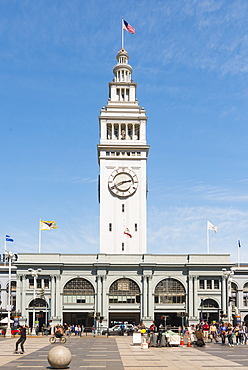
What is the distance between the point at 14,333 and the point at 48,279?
19963mm

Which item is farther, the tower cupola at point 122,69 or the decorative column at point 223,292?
the tower cupola at point 122,69

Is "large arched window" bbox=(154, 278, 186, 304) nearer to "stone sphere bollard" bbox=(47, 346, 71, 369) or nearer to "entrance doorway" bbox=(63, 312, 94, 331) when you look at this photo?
"entrance doorway" bbox=(63, 312, 94, 331)

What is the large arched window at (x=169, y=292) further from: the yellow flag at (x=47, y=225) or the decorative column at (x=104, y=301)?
the yellow flag at (x=47, y=225)

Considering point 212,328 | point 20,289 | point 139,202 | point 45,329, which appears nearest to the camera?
point 212,328

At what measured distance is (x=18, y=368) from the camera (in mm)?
29000

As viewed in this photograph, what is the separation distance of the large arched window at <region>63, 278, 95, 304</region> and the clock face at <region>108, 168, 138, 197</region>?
17.6 metres

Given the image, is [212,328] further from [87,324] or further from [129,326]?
[87,324]

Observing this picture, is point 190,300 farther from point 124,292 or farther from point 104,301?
point 104,301

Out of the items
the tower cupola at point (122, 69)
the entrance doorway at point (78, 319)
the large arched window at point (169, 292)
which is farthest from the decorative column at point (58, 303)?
the tower cupola at point (122, 69)

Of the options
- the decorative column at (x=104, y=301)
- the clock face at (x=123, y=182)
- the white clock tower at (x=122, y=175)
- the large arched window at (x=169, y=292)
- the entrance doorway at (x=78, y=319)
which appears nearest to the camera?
the decorative column at (x=104, y=301)

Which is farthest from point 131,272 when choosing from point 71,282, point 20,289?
point 20,289

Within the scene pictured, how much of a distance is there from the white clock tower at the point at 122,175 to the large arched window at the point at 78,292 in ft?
24.9

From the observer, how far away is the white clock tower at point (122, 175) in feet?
310

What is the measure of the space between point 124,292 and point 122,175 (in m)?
21.7
